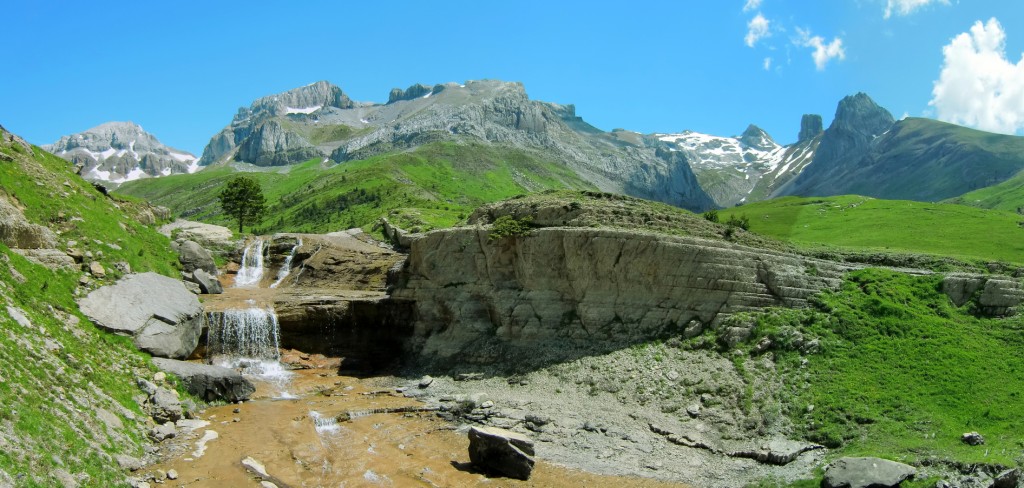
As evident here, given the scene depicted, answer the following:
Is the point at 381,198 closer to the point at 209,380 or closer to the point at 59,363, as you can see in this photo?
the point at 209,380

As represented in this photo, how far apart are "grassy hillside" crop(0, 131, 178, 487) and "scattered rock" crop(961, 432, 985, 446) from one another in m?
30.8

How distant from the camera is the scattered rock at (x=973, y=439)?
2255 cm

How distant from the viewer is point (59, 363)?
2338 cm

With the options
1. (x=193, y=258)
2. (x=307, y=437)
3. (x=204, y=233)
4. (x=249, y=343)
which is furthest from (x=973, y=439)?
(x=204, y=233)

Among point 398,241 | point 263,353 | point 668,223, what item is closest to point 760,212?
point 398,241

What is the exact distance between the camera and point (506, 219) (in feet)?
143

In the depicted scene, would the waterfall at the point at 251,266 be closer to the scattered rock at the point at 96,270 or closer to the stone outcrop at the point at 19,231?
the scattered rock at the point at 96,270

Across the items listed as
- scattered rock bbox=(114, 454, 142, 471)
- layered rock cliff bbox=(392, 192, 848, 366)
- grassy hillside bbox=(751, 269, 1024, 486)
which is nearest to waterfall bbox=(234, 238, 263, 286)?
layered rock cliff bbox=(392, 192, 848, 366)

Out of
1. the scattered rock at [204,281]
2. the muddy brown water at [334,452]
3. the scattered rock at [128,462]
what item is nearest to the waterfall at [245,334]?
the muddy brown water at [334,452]

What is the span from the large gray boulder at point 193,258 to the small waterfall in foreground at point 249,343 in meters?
11.6

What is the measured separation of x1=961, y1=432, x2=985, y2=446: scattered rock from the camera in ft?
74.0

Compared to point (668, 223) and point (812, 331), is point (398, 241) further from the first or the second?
point (812, 331)

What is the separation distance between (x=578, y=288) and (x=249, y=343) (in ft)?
78.3

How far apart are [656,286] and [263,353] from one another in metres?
28.2
